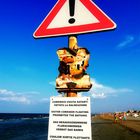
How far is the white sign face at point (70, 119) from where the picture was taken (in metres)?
2.51

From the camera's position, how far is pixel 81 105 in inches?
101

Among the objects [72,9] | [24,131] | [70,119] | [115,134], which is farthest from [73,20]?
[24,131]

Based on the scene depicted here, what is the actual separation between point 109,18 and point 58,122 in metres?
1.16

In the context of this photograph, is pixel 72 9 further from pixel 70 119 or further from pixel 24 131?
pixel 24 131

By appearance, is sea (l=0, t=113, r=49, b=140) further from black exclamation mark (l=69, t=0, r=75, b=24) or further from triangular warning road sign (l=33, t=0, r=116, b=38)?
black exclamation mark (l=69, t=0, r=75, b=24)

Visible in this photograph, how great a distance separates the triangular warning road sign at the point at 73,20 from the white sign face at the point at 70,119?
29.3 inches

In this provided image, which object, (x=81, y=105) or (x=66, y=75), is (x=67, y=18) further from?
(x=81, y=105)

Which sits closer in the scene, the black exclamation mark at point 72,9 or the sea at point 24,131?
the black exclamation mark at point 72,9

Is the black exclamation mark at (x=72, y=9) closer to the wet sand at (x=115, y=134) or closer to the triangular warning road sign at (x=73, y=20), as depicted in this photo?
the triangular warning road sign at (x=73, y=20)

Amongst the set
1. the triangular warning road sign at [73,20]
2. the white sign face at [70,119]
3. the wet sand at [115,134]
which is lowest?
the wet sand at [115,134]

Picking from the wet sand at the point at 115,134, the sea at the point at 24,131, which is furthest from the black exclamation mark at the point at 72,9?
the sea at the point at 24,131

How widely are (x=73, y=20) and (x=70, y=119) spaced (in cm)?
106

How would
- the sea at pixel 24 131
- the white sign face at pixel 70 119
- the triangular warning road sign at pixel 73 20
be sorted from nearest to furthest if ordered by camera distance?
the white sign face at pixel 70 119 < the triangular warning road sign at pixel 73 20 < the sea at pixel 24 131

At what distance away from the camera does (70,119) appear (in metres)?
2.56
